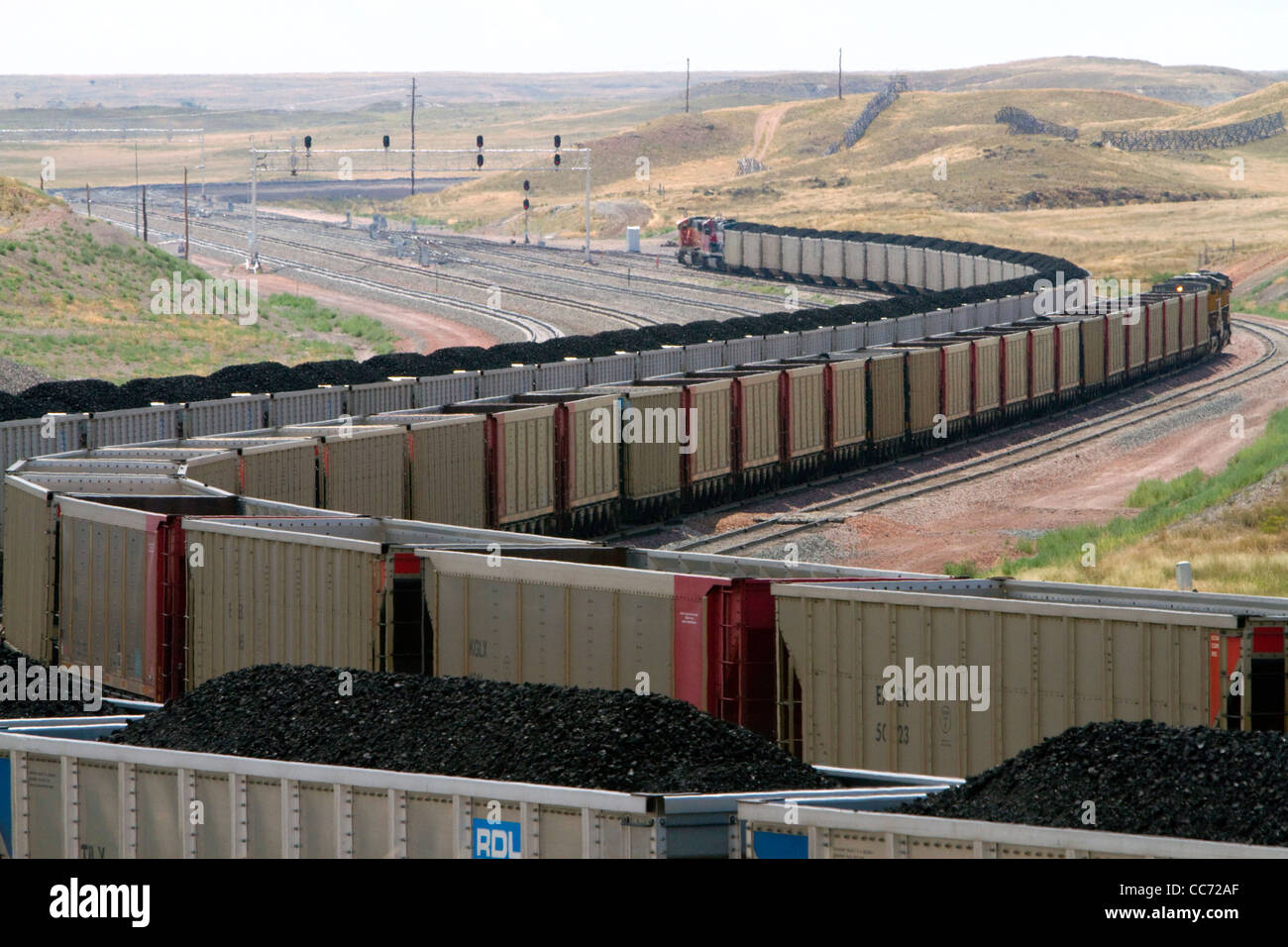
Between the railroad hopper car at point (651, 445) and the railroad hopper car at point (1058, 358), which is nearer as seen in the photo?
the railroad hopper car at point (651, 445)

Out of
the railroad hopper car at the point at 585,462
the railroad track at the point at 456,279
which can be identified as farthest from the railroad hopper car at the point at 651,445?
the railroad track at the point at 456,279

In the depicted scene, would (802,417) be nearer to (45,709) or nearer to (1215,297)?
(45,709)

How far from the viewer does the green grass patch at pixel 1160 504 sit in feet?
111

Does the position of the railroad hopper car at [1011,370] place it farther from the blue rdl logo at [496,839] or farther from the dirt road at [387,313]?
the blue rdl logo at [496,839]

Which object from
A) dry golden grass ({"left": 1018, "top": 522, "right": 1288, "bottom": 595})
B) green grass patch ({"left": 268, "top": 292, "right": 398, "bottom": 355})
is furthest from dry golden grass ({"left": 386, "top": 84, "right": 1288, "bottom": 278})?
dry golden grass ({"left": 1018, "top": 522, "right": 1288, "bottom": 595})

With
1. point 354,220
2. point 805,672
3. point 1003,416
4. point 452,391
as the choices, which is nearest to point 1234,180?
point 354,220

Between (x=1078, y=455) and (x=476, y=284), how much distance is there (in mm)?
53313

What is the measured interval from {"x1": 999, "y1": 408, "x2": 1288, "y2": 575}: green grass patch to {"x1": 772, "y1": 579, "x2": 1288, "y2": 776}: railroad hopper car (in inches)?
644
